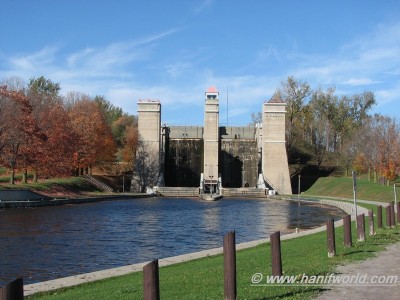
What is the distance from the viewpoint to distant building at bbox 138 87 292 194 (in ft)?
253

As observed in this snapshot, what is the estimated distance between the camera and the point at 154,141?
7862cm

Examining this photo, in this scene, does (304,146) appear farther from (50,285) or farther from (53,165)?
(50,285)

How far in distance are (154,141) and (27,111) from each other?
32.3m

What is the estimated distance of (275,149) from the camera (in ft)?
254

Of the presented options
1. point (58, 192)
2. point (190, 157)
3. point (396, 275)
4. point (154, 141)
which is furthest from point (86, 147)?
point (396, 275)

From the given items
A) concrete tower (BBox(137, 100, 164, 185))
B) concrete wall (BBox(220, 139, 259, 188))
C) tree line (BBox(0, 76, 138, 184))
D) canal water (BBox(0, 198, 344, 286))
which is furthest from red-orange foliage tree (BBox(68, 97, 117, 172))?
canal water (BBox(0, 198, 344, 286))

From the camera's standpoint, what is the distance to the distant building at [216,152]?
77.1 meters

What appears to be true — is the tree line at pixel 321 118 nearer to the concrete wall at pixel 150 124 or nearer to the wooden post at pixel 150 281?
the concrete wall at pixel 150 124

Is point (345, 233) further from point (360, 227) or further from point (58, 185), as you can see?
point (58, 185)

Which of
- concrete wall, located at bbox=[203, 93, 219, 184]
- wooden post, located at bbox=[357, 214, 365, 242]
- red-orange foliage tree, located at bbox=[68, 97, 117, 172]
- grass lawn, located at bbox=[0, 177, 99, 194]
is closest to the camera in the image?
wooden post, located at bbox=[357, 214, 365, 242]

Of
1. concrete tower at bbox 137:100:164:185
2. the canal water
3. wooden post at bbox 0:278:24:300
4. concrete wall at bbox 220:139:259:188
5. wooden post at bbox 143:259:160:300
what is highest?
concrete tower at bbox 137:100:164:185

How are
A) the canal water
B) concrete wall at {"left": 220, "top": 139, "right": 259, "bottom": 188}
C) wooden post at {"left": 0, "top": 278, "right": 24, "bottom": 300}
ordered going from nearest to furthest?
wooden post at {"left": 0, "top": 278, "right": 24, "bottom": 300} → the canal water → concrete wall at {"left": 220, "top": 139, "right": 259, "bottom": 188}

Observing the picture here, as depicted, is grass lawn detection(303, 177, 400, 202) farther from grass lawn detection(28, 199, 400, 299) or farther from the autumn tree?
grass lawn detection(28, 199, 400, 299)

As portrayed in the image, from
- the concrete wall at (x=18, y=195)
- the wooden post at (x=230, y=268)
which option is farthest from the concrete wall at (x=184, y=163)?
the wooden post at (x=230, y=268)
